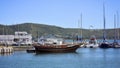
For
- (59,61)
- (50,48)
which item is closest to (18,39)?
(50,48)

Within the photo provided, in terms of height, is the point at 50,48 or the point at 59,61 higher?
the point at 50,48

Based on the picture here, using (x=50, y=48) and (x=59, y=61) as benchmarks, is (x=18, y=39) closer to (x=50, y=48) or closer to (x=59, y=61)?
(x=50, y=48)

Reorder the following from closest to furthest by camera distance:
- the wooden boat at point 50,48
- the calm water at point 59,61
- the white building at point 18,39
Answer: the calm water at point 59,61, the wooden boat at point 50,48, the white building at point 18,39

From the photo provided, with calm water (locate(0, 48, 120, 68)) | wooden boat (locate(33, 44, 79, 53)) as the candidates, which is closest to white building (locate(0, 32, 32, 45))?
wooden boat (locate(33, 44, 79, 53))

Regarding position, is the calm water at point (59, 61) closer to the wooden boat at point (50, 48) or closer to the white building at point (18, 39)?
the wooden boat at point (50, 48)

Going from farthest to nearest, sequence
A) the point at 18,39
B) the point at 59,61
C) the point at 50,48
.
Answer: the point at 18,39
the point at 50,48
the point at 59,61

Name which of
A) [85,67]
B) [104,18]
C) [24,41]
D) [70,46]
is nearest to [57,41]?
[70,46]

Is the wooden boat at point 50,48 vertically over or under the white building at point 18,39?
under

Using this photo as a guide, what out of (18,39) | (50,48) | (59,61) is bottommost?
(59,61)

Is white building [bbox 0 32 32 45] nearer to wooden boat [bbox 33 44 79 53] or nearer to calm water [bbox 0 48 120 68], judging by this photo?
wooden boat [bbox 33 44 79 53]

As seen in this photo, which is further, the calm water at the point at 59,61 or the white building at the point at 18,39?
the white building at the point at 18,39

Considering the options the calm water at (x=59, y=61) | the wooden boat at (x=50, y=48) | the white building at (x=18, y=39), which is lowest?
the calm water at (x=59, y=61)

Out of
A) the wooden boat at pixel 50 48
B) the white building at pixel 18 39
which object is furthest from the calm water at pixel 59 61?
the white building at pixel 18 39

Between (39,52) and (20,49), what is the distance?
35.1 ft
